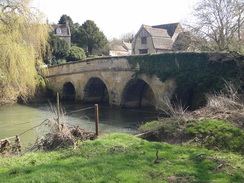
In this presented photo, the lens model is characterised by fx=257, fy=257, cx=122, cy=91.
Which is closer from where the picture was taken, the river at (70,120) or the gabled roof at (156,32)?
the river at (70,120)

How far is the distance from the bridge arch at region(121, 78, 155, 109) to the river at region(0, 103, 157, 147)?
1.26 metres

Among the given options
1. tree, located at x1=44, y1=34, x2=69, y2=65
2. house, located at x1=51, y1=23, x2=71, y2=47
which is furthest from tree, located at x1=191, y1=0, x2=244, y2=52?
house, located at x1=51, y1=23, x2=71, y2=47

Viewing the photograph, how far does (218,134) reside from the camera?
770cm

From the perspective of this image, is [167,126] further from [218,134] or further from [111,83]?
[111,83]

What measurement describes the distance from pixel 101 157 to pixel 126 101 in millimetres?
14903

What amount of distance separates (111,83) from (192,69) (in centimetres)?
784

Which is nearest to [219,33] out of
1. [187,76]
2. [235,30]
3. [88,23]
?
[235,30]

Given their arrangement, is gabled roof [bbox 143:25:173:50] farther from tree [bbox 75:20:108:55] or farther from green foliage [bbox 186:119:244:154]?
green foliage [bbox 186:119:244:154]

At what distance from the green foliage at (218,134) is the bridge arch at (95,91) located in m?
16.7

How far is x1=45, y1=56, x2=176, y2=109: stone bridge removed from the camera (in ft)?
58.7

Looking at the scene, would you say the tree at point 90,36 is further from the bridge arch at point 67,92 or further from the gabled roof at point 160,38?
the bridge arch at point 67,92

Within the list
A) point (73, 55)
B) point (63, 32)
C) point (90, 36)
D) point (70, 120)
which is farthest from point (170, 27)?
point (70, 120)

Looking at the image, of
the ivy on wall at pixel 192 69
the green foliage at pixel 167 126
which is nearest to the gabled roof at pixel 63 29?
the ivy on wall at pixel 192 69

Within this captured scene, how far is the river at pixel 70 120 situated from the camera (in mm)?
12969
